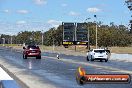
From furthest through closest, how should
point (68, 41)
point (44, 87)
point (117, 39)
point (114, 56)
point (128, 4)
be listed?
point (117, 39) < point (128, 4) < point (68, 41) < point (114, 56) < point (44, 87)

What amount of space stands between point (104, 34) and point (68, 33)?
51.7 metres

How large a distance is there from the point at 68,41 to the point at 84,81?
83361 millimetres

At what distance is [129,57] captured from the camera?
52250 mm

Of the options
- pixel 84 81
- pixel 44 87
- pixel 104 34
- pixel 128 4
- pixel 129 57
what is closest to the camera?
pixel 84 81

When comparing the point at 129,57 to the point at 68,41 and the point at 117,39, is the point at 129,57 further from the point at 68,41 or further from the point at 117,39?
the point at 117,39

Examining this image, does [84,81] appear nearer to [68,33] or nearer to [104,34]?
[68,33]

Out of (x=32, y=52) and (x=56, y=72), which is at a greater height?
(x=32, y=52)

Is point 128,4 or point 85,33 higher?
point 128,4

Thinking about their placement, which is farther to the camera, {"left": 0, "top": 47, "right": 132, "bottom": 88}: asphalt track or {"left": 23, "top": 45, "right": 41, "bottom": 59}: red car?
{"left": 23, "top": 45, "right": 41, "bottom": 59}: red car

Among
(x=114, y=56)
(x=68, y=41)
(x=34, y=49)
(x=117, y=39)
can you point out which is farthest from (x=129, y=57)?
(x=117, y=39)

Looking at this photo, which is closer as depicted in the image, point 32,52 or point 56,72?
point 56,72

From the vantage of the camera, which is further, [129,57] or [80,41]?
[80,41]

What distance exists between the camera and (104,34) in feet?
453

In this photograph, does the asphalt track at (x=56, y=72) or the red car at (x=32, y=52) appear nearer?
the asphalt track at (x=56, y=72)
